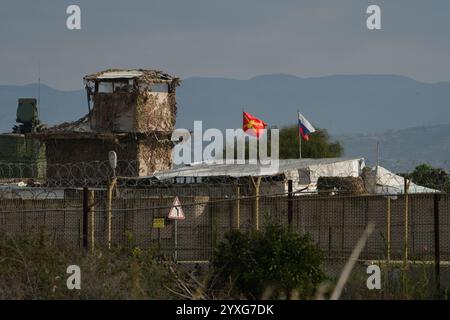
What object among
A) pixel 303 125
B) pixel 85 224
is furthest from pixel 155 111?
pixel 85 224

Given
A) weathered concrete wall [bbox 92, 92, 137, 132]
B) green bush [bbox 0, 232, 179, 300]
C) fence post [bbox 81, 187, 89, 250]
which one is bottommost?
green bush [bbox 0, 232, 179, 300]

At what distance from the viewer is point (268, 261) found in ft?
49.1

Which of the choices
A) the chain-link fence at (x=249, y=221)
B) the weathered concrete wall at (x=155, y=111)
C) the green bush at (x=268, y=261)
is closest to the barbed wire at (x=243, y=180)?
the weathered concrete wall at (x=155, y=111)

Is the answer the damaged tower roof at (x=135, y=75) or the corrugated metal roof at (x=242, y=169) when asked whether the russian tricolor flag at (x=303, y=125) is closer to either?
the corrugated metal roof at (x=242, y=169)

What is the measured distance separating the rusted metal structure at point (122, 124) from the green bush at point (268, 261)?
32.9 metres

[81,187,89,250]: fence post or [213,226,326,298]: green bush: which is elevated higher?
[81,187,89,250]: fence post

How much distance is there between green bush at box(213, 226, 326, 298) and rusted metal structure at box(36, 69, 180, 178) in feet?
108

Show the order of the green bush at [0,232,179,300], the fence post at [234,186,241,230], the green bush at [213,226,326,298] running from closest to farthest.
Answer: the green bush at [0,232,179,300], the green bush at [213,226,326,298], the fence post at [234,186,241,230]

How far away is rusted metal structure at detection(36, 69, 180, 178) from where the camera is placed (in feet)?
158

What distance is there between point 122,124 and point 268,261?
34.3 meters

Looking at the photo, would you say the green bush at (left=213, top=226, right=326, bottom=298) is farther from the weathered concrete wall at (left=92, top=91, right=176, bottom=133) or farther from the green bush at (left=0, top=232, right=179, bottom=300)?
the weathered concrete wall at (left=92, top=91, right=176, bottom=133)

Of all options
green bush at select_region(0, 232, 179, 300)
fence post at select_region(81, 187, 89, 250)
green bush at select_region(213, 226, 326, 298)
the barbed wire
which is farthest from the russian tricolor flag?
green bush at select_region(213, 226, 326, 298)
